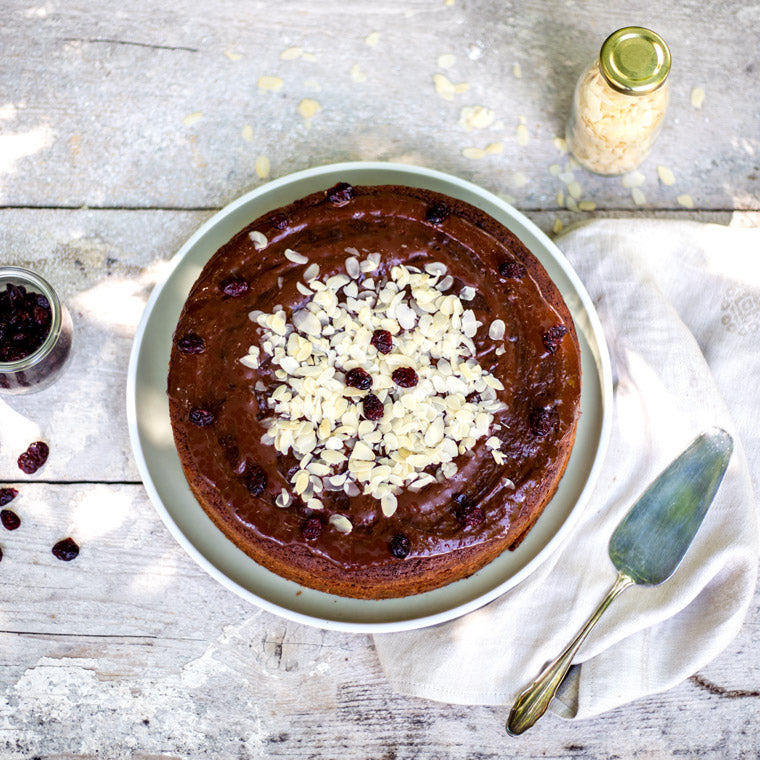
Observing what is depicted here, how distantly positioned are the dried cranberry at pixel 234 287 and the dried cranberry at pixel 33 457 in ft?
3.16

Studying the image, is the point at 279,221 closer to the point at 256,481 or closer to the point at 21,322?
the point at 256,481

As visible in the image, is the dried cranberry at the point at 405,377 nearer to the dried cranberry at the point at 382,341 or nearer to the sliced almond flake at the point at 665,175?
the dried cranberry at the point at 382,341

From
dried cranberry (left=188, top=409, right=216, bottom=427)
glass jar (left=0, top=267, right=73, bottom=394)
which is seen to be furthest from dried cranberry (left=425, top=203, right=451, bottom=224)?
glass jar (left=0, top=267, right=73, bottom=394)

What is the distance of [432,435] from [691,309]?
1.15 metres

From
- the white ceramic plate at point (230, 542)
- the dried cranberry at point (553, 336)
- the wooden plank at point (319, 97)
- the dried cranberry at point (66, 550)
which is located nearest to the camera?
the dried cranberry at point (553, 336)

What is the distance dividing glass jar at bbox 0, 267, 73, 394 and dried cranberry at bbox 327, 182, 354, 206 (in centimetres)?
Answer: 96

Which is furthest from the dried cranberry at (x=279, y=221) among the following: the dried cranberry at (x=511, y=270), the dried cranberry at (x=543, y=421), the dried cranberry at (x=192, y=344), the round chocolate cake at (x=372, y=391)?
the dried cranberry at (x=543, y=421)

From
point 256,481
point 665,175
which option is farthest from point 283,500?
point 665,175

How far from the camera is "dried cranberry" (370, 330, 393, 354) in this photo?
2221mm

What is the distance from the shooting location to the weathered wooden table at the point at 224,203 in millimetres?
2656

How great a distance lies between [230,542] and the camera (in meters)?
2.41

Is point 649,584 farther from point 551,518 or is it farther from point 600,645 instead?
point 551,518

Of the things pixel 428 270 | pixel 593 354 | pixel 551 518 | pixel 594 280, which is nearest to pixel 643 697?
pixel 551 518

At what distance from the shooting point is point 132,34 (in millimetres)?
2828
